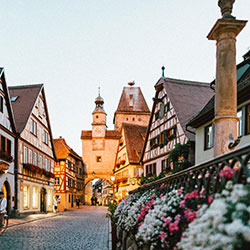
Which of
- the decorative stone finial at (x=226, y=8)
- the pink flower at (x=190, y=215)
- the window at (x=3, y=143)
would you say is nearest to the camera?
the pink flower at (x=190, y=215)

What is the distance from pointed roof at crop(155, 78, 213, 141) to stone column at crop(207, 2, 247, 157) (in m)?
15.4

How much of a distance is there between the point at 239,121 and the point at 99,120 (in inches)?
1884

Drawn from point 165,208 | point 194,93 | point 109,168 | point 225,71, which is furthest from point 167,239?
point 109,168

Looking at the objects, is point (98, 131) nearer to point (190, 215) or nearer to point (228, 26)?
point (228, 26)

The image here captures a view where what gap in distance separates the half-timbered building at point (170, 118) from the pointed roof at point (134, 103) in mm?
38506

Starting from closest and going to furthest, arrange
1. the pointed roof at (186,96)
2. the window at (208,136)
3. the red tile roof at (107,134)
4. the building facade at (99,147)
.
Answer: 1. the window at (208,136)
2. the pointed roof at (186,96)
3. the building facade at (99,147)
4. the red tile roof at (107,134)

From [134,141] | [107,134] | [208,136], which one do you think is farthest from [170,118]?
[107,134]

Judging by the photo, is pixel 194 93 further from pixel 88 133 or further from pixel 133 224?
pixel 88 133

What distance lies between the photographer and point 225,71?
659 cm

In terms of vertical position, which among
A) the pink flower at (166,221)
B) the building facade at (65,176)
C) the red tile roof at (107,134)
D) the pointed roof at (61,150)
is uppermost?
the red tile roof at (107,134)

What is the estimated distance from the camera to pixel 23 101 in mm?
28422

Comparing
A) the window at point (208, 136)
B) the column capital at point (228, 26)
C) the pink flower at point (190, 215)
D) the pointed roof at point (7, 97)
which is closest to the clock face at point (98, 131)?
the pointed roof at point (7, 97)

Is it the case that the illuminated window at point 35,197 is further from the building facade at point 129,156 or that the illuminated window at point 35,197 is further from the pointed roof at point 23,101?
the building facade at point 129,156

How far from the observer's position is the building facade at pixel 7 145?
2130 centimetres
